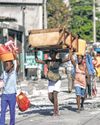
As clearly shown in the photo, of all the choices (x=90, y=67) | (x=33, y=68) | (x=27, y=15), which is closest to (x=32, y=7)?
(x=27, y=15)

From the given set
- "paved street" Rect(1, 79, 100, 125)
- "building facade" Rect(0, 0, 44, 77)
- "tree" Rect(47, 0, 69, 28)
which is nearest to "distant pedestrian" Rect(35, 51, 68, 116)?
"paved street" Rect(1, 79, 100, 125)

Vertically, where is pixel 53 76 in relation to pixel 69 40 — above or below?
below

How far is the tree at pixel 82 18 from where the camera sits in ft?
243

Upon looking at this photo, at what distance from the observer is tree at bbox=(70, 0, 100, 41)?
2918 inches

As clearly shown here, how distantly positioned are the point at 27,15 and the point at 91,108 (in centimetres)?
2602

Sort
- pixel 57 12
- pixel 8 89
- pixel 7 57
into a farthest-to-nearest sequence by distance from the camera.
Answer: pixel 57 12, pixel 7 57, pixel 8 89

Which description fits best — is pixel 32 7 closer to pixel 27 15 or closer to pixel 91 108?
pixel 27 15

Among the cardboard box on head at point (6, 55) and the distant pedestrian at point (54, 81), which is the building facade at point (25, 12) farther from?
the cardboard box on head at point (6, 55)

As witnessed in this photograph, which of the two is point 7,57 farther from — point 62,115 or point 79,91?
point 79,91

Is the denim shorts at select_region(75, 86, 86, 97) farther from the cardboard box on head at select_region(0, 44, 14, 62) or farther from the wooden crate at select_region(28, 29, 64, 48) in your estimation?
the cardboard box on head at select_region(0, 44, 14, 62)

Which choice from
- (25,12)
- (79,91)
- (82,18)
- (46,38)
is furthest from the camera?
(82,18)

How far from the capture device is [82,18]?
76.2 meters

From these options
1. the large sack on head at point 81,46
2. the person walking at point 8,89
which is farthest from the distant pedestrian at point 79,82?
the person walking at point 8,89

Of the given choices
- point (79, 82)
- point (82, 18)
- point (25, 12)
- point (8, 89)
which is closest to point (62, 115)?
point (79, 82)
